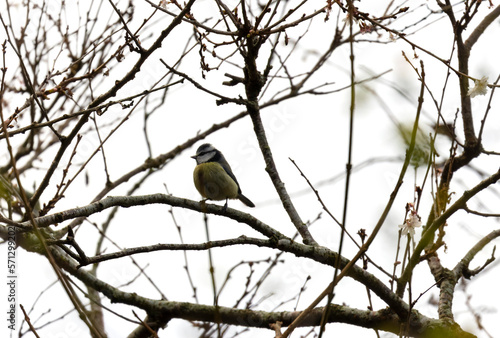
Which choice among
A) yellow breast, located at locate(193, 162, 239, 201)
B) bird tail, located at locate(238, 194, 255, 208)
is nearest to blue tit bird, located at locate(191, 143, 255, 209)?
yellow breast, located at locate(193, 162, 239, 201)

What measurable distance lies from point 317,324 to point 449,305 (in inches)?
36.3

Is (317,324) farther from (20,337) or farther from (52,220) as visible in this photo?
(20,337)

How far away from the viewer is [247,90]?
12.4 ft

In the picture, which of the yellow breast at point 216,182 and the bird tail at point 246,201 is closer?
the yellow breast at point 216,182

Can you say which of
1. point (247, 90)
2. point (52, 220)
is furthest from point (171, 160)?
point (52, 220)

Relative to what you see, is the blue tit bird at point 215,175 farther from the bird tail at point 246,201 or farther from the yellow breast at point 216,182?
the bird tail at point 246,201

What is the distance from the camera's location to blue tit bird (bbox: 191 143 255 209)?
5.38 metres

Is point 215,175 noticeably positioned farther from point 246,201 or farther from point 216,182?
point 246,201

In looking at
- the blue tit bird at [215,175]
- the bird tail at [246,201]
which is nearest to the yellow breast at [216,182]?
the blue tit bird at [215,175]

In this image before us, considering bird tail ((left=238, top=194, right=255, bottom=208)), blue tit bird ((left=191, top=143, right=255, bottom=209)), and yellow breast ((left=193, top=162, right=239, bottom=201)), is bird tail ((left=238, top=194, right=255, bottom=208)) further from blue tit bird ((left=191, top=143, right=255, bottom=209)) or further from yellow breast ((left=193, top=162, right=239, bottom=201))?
yellow breast ((left=193, top=162, right=239, bottom=201))

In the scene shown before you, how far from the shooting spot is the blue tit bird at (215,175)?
5.38 m

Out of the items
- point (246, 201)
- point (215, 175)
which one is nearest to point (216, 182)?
point (215, 175)

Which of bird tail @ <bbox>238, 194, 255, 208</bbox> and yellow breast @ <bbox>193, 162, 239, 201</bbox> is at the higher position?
bird tail @ <bbox>238, 194, 255, 208</bbox>

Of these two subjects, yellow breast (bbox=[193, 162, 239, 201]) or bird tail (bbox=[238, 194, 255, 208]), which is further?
bird tail (bbox=[238, 194, 255, 208])
